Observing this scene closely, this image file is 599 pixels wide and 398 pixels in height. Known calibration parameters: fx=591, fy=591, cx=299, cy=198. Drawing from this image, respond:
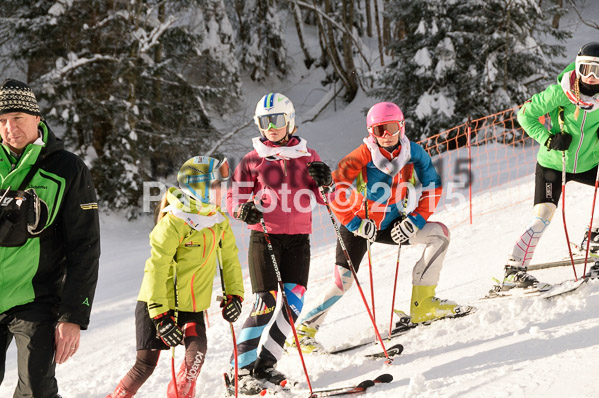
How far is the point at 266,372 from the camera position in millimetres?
3854

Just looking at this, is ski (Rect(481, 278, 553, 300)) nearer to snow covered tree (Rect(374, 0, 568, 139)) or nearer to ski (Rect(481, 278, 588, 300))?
ski (Rect(481, 278, 588, 300))

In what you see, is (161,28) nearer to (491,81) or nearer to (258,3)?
(491,81)

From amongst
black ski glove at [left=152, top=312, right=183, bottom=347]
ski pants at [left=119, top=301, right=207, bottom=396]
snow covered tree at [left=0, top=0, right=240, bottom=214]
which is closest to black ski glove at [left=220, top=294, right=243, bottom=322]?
ski pants at [left=119, top=301, right=207, bottom=396]

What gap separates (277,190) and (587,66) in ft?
7.89

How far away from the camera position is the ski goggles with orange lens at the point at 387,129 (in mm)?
4211

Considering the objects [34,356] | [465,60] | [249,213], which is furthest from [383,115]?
[465,60]

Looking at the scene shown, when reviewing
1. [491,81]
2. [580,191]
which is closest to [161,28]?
[491,81]

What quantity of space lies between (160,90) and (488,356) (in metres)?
12.3

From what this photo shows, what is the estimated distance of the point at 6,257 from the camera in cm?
267

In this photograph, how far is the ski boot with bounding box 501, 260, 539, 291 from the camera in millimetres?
4504

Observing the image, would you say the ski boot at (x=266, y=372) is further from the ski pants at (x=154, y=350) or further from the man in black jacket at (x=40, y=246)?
the man in black jacket at (x=40, y=246)

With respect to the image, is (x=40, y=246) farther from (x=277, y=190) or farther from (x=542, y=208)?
(x=542, y=208)

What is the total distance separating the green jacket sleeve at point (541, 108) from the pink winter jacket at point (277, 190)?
1.81 m

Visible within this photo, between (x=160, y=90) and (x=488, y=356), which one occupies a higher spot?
(x=160, y=90)
